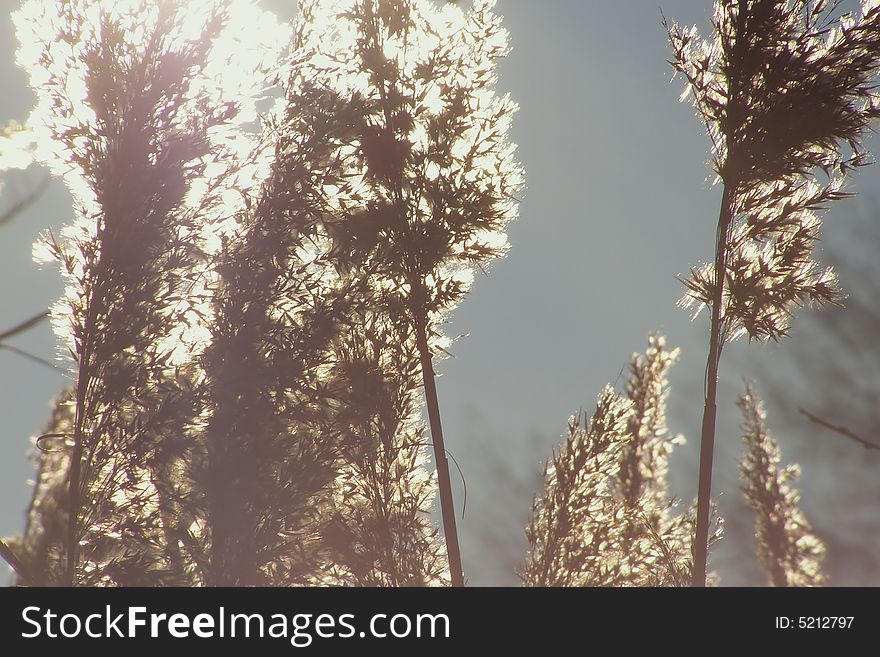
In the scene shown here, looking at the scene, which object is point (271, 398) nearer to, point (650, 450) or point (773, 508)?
point (650, 450)

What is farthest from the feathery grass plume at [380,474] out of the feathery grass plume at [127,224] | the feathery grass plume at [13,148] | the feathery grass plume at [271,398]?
the feathery grass plume at [13,148]

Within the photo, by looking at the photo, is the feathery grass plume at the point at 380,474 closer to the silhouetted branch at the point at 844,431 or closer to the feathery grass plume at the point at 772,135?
the feathery grass plume at the point at 772,135

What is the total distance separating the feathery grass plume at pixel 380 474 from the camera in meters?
5.20

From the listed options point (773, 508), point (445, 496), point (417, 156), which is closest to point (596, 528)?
point (445, 496)

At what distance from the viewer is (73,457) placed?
4.41 meters

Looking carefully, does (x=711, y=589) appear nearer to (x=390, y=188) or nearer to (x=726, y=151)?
(x=726, y=151)

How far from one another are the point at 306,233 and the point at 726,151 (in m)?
2.75

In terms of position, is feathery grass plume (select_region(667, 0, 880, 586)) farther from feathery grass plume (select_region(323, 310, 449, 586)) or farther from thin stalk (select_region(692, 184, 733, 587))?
feathery grass plume (select_region(323, 310, 449, 586))

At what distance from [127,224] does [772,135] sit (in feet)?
12.7

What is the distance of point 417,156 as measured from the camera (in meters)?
5.29

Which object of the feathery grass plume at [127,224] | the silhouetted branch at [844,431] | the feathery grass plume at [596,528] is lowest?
the silhouetted branch at [844,431]

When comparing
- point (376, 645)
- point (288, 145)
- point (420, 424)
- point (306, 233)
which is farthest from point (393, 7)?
point (376, 645)

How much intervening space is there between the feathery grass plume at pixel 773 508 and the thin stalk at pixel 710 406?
3616 mm

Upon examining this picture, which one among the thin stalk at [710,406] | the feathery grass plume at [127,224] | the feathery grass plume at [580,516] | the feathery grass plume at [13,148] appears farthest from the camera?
the feathery grass plume at [580,516]
